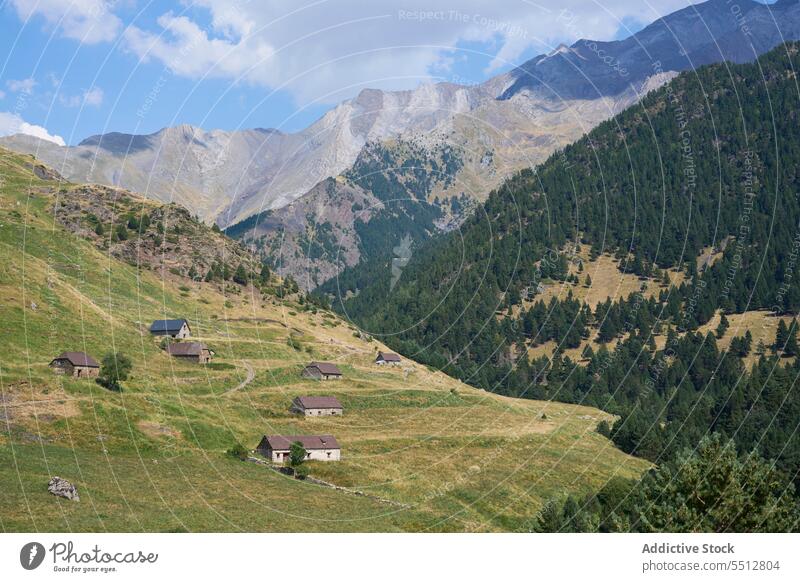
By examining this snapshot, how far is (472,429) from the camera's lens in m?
119

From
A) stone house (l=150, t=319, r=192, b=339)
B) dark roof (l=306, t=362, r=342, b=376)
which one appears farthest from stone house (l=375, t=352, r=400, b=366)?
stone house (l=150, t=319, r=192, b=339)

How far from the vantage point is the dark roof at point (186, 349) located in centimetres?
12375

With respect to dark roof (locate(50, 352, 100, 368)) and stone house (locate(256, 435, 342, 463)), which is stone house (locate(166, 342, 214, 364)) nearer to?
dark roof (locate(50, 352, 100, 368))

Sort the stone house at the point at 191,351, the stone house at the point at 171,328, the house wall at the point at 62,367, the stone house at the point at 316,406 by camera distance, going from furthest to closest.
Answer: the stone house at the point at 171,328 → the stone house at the point at 191,351 → the stone house at the point at 316,406 → the house wall at the point at 62,367

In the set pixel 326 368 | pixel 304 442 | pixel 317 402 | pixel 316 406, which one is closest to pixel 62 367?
pixel 304 442

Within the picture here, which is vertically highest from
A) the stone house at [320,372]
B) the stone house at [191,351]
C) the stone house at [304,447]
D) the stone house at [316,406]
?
the stone house at [191,351]

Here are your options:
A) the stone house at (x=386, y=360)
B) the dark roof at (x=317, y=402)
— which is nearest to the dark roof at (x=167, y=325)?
the dark roof at (x=317, y=402)

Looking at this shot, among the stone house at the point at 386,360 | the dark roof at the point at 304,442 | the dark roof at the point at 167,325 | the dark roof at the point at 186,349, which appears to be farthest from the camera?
the stone house at the point at 386,360

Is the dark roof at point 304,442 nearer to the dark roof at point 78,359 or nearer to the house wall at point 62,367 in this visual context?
the dark roof at point 78,359

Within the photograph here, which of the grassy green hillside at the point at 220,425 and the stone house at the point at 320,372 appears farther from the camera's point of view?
the stone house at the point at 320,372

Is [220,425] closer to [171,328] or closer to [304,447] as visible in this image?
[304,447]

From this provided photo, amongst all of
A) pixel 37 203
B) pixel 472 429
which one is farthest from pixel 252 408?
pixel 37 203

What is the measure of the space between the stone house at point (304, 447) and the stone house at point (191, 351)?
3106 cm
